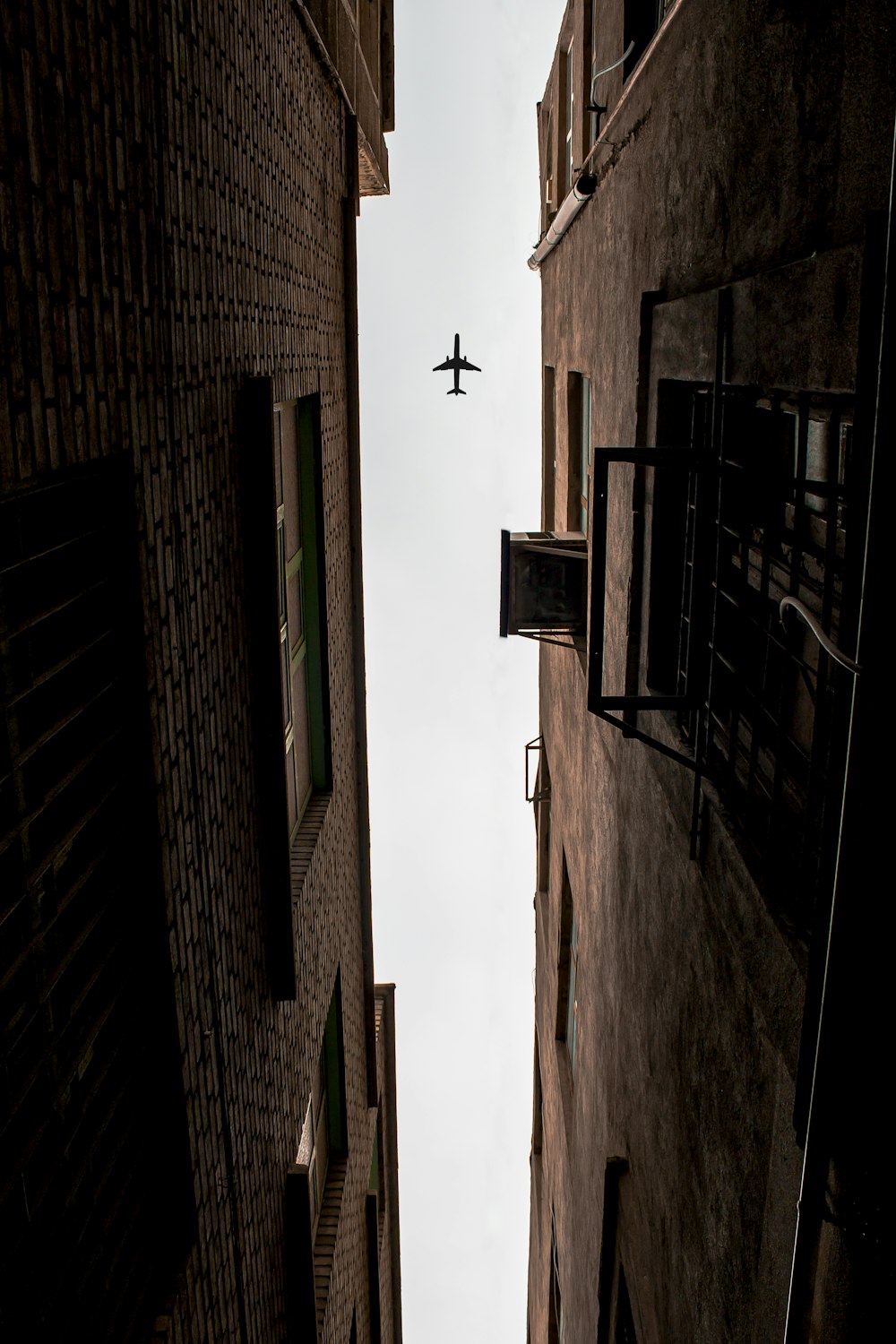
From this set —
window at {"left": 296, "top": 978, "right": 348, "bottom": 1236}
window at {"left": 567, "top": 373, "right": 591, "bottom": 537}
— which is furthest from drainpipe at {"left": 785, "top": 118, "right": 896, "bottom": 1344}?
window at {"left": 567, "top": 373, "right": 591, "bottom": 537}

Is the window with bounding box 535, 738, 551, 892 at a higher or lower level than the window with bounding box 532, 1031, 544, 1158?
higher

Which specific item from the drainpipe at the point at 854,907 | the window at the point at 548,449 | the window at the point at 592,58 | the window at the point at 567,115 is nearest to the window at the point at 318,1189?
the drainpipe at the point at 854,907

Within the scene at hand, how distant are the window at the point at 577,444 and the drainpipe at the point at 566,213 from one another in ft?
6.33

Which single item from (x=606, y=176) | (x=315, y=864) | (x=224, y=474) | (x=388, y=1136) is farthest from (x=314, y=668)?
(x=388, y=1136)

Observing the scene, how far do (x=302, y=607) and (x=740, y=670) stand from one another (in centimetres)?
505

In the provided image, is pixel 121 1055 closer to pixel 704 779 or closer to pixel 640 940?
pixel 704 779

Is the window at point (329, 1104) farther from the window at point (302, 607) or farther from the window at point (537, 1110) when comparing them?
the window at point (537, 1110)

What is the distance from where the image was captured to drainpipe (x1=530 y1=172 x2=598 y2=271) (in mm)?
9242

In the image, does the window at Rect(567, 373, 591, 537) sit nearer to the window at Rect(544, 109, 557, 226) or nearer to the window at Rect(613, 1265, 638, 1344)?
the window at Rect(544, 109, 557, 226)

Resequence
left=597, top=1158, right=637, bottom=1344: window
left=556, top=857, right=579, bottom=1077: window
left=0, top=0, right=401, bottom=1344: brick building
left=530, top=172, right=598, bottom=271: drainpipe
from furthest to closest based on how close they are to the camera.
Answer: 1. left=556, top=857, right=579, bottom=1077: window
2. left=530, top=172, right=598, bottom=271: drainpipe
3. left=597, top=1158, right=637, bottom=1344: window
4. left=0, top=0, right=401, bottom=1344: brick building

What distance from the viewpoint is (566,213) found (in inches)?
Result: 438

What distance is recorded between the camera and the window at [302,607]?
788 centimetres

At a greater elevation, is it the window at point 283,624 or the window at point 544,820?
the window at point 283,624

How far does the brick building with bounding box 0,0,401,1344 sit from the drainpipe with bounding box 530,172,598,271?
113 inches
